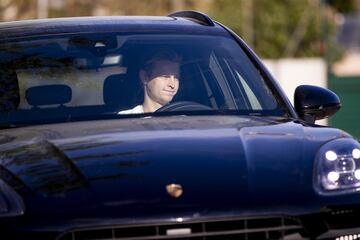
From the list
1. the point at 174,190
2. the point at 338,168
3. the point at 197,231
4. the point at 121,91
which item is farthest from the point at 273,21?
the point at 197,231

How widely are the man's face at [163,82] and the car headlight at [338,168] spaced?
1.28 m

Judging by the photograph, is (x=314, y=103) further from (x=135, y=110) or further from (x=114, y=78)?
(x=114, y=78)

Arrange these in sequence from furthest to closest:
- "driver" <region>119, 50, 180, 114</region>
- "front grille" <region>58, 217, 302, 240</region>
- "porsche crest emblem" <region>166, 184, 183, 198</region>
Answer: "driver" <region>119, 50, 180, 114</region> < "porsche crest emblem" <region>166, 184, 183, 198</region> < "front grille" <region>58, 217, 302, 240</region>

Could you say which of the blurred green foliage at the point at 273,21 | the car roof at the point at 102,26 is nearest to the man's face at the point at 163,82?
the car roof at the point at 102,26

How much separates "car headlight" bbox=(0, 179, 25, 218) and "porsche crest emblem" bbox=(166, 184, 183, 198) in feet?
1.77

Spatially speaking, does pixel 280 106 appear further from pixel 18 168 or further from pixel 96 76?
pixel 18 168

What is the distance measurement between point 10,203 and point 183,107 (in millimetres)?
1608

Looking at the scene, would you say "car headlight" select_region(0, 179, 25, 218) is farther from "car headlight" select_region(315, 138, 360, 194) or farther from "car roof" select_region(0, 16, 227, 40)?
"car roof" select_region(0, 16, 227, 40)

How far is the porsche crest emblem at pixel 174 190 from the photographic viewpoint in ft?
16.3

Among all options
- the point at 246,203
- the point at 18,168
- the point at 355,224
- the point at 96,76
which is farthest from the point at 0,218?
the point at 96,76

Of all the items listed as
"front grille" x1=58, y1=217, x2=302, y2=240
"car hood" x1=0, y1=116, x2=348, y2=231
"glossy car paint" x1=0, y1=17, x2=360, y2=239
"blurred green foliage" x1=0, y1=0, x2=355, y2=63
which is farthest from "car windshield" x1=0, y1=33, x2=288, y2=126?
"blurred green foliage" x1=0, y1=0, x2=355, y2=63

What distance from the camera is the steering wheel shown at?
638 centimetres

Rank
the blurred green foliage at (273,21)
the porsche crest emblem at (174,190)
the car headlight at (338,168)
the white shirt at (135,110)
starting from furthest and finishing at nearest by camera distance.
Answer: the blurred green foliage at (273,21) < the white shirt at (135,110) < the car headlight at (338,168) < the porsche crest emblem at (174,190)

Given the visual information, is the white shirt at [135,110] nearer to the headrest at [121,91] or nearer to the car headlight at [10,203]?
the headrest at [121,91]
